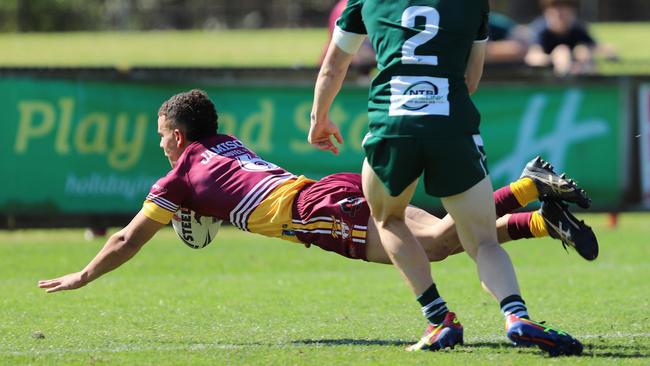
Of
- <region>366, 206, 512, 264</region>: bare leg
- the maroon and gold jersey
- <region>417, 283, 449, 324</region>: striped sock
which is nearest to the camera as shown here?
<region>417, 283, 449, 324</region>: striped sock

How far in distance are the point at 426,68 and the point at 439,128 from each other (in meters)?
0.29

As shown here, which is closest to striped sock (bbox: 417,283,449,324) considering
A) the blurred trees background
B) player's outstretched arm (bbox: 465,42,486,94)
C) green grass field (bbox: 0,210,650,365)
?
green grass field (bbox: 0,210,650,365)

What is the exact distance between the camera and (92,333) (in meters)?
6.33

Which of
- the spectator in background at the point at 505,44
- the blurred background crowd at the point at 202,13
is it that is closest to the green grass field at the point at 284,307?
the spectator in background at the point at 505,44

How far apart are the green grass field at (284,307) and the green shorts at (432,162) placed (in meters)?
0.82

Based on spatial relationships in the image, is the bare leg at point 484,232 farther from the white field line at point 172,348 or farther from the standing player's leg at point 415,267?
the white field line at point 172,348

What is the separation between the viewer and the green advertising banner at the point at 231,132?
11.6 metres

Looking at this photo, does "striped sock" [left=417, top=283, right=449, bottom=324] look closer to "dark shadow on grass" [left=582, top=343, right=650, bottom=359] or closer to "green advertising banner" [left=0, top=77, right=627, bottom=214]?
"dark shadow on grass" [left=582, top=343, right=650, bottom=359]

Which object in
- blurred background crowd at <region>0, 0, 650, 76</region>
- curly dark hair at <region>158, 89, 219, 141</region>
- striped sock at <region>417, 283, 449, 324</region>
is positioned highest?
curly dark hair at <region>158, 89, 219, 141</region>

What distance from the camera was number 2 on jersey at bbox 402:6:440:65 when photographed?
5305 mm

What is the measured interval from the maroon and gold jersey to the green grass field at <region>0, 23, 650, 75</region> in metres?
14.6

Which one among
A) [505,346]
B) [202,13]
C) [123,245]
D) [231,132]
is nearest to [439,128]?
[505,346]

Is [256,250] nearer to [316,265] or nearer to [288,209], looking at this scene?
[316,265]

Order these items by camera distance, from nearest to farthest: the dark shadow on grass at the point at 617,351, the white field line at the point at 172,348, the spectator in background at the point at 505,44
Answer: the dark shadow on grass at the point at 617,351
the white field line at the point at 172,348
the spectator in background at the point at 505,44
